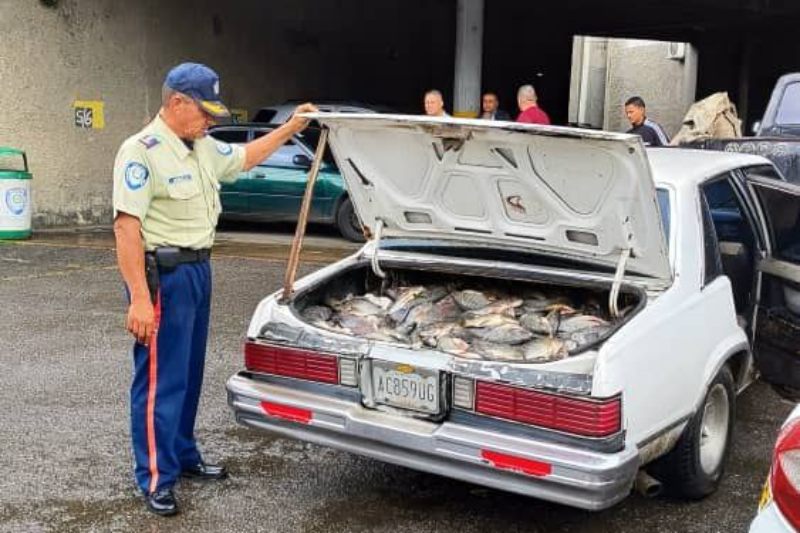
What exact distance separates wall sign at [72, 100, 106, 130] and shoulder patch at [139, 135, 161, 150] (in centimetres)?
1015

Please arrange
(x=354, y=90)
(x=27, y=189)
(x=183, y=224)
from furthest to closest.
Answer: (x=354, y=90), (x=27, y=189), (x=183, y=224)

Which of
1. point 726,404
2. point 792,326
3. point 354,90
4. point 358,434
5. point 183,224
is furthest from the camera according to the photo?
point 354,90

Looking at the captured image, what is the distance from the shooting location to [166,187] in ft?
12.6

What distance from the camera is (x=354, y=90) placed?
19.4 m

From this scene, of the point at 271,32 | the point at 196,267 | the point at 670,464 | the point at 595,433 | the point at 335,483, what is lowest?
the point at 335,483

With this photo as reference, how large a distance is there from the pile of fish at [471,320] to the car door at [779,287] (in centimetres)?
99

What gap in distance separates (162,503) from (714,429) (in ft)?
7.88

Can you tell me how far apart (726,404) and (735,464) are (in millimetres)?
559

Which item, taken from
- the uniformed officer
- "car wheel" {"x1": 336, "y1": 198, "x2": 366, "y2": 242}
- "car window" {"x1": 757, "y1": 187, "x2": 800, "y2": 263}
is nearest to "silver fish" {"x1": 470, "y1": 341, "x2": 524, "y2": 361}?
the uniformed officer

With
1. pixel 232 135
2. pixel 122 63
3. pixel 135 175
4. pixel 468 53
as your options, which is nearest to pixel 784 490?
pixel 135 175

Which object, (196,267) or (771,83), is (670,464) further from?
(771,83)

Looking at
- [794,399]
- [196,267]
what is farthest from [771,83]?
[196,267]

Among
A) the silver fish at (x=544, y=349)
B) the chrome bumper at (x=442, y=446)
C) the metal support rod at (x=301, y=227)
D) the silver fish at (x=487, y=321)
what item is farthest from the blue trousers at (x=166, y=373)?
the silver fish at (x=544, y=349)

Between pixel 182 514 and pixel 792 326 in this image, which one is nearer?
pixel 182 514
